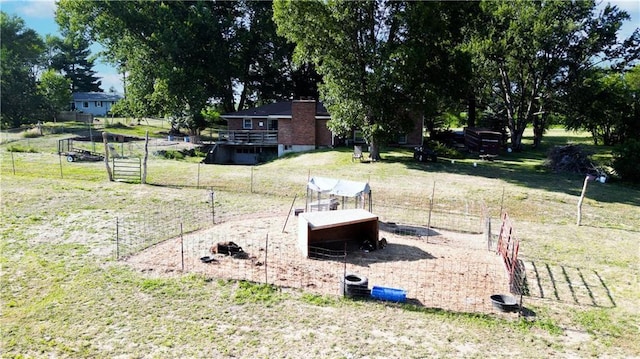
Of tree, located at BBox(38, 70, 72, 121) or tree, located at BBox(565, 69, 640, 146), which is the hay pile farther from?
tree, located at BBox(38, 70, 72, 121)

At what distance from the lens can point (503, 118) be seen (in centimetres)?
4841

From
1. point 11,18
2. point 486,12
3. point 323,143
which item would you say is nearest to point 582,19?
point 486,12

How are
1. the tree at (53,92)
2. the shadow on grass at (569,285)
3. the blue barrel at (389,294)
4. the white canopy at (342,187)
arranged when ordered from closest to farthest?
the blue barrel at (389,294) → the shadow on grass at (569,285) → the white canopy at (342,187) → the tree at (53,92)

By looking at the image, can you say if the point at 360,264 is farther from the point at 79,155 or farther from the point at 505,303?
the point at 79,155

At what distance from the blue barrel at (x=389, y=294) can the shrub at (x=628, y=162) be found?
24239 millimetres

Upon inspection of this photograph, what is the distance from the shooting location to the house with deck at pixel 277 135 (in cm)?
Answer: 3788

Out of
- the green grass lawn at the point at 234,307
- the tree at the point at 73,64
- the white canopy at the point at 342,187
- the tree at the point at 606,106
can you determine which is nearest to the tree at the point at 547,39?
the tree at the point at 606,106

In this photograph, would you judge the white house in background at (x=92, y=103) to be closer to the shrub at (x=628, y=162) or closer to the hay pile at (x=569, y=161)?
the hay pile at (x=569, y=161)

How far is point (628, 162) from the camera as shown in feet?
89.0

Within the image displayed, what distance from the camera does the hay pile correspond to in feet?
94.6

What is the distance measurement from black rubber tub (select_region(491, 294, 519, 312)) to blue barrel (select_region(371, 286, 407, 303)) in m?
2.00

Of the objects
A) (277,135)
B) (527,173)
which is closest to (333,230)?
(527,173)

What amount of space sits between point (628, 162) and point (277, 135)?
25940 mm

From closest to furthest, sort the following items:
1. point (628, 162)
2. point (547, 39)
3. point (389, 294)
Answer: point (389, 294) → point (628, 162) → point (547, 39)
